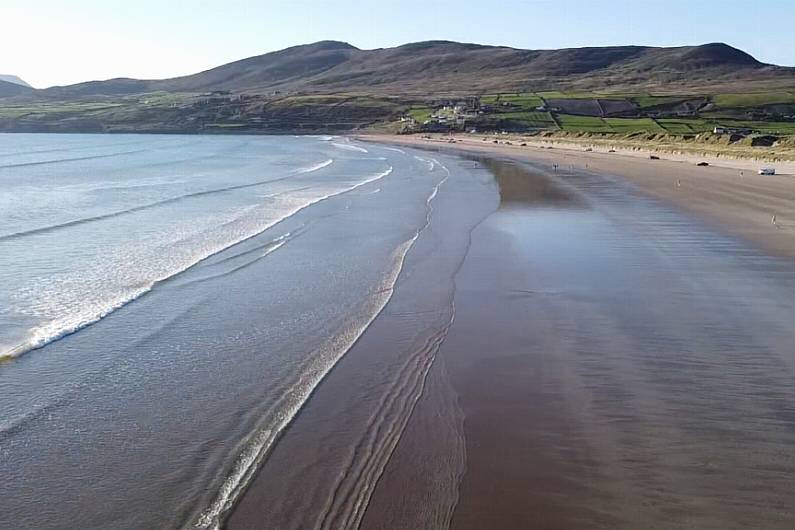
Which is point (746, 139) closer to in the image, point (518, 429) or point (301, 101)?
point (518, 429)

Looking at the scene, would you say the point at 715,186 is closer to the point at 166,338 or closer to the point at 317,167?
the point at 317,167

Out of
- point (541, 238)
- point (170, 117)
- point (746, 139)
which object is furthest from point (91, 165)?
point (170, 117)

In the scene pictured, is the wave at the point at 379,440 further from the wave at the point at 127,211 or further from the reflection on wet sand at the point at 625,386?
the wave at the point at 127,211

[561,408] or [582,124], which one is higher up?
[561,408]

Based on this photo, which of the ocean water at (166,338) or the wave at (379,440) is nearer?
the wave at (379,440)

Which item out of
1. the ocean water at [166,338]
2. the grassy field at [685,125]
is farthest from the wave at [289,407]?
the grassy field at [685,125]

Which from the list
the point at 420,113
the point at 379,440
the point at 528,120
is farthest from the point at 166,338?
the point at 420,113

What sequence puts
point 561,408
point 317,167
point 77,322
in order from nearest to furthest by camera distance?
point 561,408 → point 77,322 → point 317,167

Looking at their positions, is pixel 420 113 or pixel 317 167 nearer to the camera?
pixel 317 167
